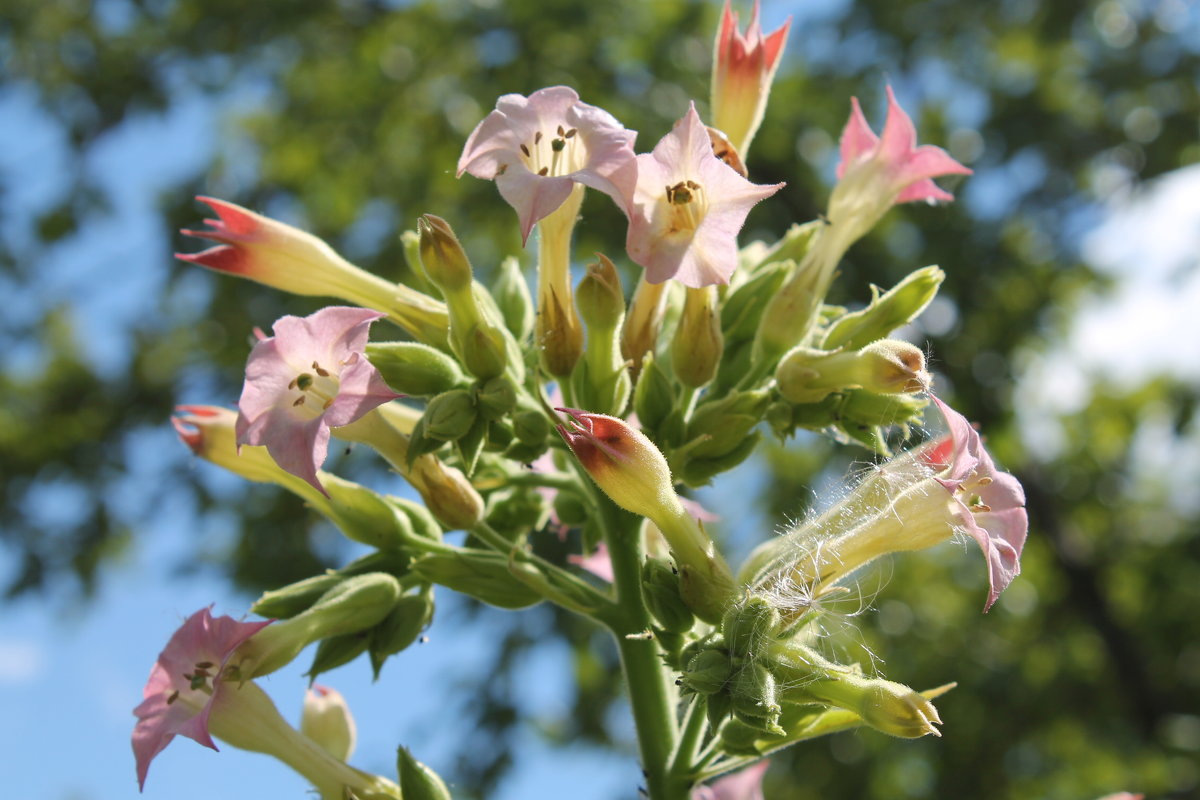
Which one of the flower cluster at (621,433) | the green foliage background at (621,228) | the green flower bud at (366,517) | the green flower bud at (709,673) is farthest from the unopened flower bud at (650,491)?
the green foliage background at (621,228)

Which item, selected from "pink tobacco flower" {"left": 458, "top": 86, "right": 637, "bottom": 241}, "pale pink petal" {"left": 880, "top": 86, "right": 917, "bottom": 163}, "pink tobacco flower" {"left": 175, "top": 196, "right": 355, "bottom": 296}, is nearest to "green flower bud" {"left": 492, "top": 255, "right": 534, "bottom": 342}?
"pink tobacco flower" {"left": 175, "top": 196, "right": 355, "bottom": 296}

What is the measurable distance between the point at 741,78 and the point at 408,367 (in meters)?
0.96

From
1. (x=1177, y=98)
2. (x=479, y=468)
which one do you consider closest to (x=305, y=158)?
(x=1177, y=98)

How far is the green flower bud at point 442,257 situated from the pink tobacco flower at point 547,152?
15 centimetres

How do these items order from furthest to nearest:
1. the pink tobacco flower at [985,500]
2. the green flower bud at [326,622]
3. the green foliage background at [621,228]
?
the green foliage background at [621,228] < the green flower bud at [326,622] < the pink tobacco flower at [985,500]

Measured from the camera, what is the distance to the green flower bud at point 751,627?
1512 millimetres

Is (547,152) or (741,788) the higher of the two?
(547,152)

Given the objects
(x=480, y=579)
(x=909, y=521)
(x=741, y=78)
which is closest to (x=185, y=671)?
(x=480, y=579)

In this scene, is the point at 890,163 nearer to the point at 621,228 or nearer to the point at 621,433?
the point at 621,433

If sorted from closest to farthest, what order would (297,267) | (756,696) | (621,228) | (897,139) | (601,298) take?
(756,696) → (601,298) → (297,267) → (897,139) → (621,228)

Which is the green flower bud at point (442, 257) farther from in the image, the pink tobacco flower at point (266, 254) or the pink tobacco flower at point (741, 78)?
the pink tobacco flower at point (741, 78)

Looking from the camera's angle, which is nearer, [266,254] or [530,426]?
[530,426]

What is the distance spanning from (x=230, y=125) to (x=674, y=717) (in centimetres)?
867

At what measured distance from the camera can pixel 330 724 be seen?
7.06ft
